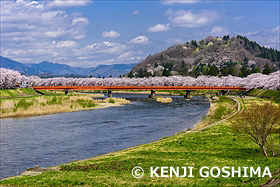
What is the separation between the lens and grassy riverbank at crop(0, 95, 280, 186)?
77.6ft

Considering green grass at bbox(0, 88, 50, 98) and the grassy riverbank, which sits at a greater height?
green grass at bbox(0, 88, 50, 98)

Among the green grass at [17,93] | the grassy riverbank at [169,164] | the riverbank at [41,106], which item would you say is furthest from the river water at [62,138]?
the green grass at [17,93]

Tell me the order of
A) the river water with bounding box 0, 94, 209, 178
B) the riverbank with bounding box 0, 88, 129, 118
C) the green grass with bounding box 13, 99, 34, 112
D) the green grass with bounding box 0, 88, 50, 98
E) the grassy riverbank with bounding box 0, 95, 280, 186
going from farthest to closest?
1. the green grass with bounding box 0, 88, 50, 98
2. the green grass with bounding box 13, 99, 34, 112
3. the riverbank with bounding box 0, 88, 129, 118
4. the river water with bounding box 0, 94, 209, 178
5. the grassy riverbank with bounding box 0, 95, 280, 186

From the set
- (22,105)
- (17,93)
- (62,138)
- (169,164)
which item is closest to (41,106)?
(22,105)

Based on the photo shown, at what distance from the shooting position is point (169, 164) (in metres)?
29.2

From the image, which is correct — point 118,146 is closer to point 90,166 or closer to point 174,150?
point 174,150

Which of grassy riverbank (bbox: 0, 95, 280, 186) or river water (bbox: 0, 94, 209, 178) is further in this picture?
river water (bbox: 0, 94, 209, 178)

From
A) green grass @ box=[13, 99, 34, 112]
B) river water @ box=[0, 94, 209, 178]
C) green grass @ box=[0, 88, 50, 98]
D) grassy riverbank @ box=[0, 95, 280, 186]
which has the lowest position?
river water @ box=[0, 94, 209, 178]

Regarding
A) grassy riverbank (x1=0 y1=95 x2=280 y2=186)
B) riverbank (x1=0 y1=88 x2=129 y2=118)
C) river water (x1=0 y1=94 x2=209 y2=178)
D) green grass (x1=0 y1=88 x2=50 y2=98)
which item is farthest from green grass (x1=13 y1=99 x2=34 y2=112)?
grassy riverbank (x1=0 y1=95 x2=280 y2=186)

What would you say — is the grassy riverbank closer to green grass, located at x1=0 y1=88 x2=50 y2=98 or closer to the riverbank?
the riverbank

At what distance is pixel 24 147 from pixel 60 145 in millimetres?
5292

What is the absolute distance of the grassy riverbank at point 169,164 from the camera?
2364 cm

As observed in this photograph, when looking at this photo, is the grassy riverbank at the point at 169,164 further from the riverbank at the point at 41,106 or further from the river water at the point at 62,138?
the riverbank at the point at 41,106

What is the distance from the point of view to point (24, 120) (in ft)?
279
